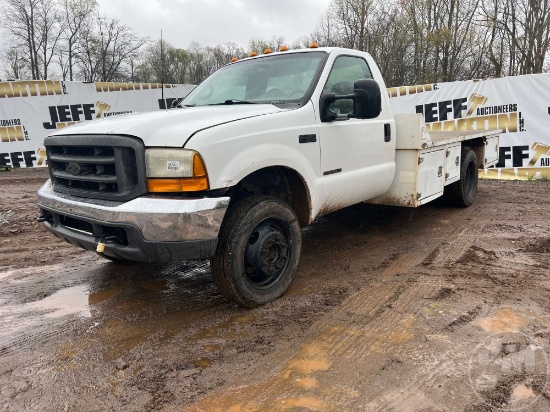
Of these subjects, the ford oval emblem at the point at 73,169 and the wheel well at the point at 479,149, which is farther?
the wheel well at the point at 479,149

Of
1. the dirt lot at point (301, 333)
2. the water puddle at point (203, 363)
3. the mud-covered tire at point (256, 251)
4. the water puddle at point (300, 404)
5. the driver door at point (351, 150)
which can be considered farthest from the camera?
the driver door at point (351, 150)

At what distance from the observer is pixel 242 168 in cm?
307

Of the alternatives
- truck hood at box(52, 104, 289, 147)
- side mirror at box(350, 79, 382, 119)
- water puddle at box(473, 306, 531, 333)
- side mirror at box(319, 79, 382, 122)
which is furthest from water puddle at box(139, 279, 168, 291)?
water puddle at box(473, 306, 531, 333)

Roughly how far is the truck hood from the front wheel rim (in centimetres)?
88

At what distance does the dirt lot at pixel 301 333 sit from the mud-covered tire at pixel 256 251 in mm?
175

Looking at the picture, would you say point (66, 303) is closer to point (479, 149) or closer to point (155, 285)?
point (155, 285)

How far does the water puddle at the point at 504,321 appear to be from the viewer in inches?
119

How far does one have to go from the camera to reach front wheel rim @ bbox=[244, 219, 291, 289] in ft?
10.9

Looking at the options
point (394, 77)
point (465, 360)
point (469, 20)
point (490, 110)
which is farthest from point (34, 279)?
point (469, 20)

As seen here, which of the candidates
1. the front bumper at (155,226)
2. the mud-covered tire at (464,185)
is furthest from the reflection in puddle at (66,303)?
the mud-covered tire at (464,185)

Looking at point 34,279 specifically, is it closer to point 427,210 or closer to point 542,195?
point 427,210

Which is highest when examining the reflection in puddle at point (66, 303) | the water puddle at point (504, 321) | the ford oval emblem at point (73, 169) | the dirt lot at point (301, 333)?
the ford oval emblem at point (73, 169)

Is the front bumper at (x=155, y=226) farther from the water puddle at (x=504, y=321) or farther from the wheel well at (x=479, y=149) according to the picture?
the wheel well at (x=479, y=149)

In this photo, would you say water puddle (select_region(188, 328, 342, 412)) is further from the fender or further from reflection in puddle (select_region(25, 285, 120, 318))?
reflection in puddle (select_region(25, 285, 120, 318))
